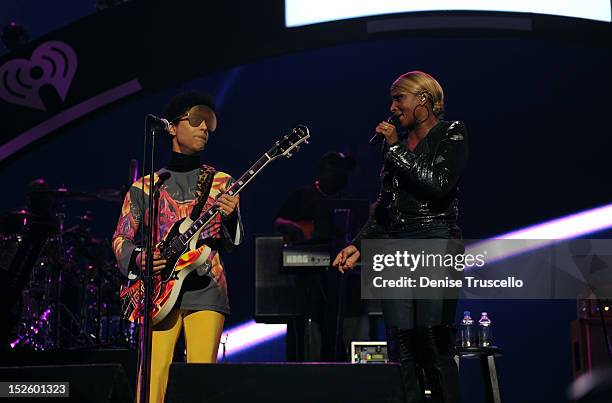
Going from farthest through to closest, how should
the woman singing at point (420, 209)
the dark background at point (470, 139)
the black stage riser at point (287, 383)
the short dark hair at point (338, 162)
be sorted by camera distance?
1. the dark background at point (470, 139)
2. the short dark hair at point (338, 162)
3. the woman singing at point (420, 209)
4. the black stage riser at point (287, 383)

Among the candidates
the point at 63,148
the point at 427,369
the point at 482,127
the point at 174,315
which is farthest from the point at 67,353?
the point at 482,127

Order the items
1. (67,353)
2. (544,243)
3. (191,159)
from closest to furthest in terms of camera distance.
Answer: (191,159) < (67,353) < (544,243)

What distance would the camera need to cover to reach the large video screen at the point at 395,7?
7512 mm

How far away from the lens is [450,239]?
135 inches

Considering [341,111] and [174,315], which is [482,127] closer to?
[341,111]

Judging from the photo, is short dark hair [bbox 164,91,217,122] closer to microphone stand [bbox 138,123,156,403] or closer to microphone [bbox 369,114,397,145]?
microphone stand [bbox 138,123,156,403]

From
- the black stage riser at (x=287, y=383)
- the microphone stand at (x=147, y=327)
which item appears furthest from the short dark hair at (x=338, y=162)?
the black stage riser at (x=287, y=383)

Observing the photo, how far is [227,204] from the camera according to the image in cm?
385

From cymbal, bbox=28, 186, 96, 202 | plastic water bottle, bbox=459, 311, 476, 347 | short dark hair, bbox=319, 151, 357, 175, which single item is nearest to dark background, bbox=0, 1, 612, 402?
plastic water bottle, bbox=459, 311, 476, 347

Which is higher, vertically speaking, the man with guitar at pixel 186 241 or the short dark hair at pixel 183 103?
the short dark hair at pixel 183 103

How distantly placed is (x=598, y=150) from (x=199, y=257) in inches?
228

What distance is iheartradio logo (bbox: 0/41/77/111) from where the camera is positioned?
24.5 feet

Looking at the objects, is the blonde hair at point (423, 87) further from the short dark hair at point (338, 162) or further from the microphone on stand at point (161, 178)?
the short dark hair at point (338, 162)

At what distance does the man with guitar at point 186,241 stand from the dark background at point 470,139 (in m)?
4.18
